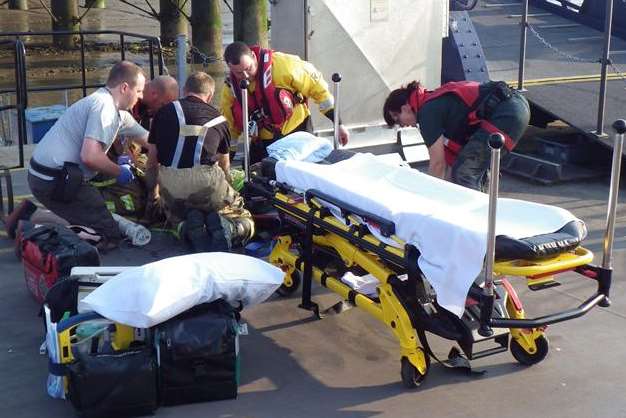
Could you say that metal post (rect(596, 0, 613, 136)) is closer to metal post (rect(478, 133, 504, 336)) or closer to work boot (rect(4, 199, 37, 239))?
metal post (rect(478, 133, 504, 336))

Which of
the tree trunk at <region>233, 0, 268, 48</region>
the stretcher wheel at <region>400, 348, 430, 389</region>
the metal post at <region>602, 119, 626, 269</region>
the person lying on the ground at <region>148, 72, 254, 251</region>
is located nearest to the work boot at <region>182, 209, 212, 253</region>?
the person lying on the ground at <region>148, 72, 254, 251</region>

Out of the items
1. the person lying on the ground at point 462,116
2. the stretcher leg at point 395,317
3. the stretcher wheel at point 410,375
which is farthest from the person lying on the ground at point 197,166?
the stretcher wheel at point 410,375

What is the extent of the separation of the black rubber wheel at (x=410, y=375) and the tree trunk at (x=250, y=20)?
10157 mm

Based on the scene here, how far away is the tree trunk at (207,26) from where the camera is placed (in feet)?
51.0

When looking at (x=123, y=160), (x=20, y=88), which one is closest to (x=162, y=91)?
(x=123, y=160)

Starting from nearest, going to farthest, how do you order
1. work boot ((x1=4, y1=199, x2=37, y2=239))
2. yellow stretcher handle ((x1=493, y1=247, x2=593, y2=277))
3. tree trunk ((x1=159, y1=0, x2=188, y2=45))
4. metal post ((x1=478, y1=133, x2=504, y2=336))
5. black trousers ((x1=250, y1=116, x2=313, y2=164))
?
metal post ((x1=478, y1=133, x2=504, y2=336)) < yellow stretcher handle ((x1=493, y1=247, x2=593, y2=277)) < work boot ((x1=4, y1=199, x2=37, y2=239)) < black trousers ((x1=250, y1=116, x2=313, y2=164)) < tree trunk ((x1=159, y1=0, x2=188, y2=45))

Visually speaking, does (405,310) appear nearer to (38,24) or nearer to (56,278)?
(56,278)

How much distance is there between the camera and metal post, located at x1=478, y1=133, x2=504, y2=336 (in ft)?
14.3

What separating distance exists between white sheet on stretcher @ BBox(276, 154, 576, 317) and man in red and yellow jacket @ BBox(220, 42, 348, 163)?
191 cm

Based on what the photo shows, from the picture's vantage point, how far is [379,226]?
501 centimetres

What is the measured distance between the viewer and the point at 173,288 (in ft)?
15.5

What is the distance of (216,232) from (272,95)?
136 cm

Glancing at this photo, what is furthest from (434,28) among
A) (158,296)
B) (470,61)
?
(158,296)

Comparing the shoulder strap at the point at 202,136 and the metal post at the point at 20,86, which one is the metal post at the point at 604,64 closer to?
the shoulder strap at the point at 202,136
